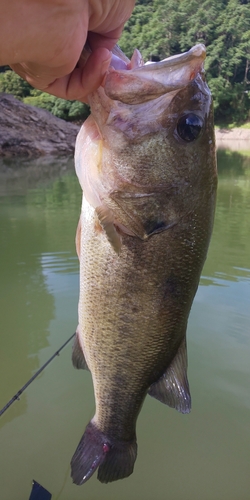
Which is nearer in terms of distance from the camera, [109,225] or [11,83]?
[109,225]

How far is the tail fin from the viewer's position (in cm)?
195

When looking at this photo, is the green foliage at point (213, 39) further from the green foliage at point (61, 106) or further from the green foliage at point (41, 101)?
the green foliage at point (41, 101)

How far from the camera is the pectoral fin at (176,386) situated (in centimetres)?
187

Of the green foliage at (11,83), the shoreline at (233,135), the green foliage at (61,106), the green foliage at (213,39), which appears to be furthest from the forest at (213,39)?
the green foliage at (11,83)

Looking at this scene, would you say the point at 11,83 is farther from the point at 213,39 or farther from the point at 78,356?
the point at 78,356

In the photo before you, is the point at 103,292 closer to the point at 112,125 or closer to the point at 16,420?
the point at 112,125

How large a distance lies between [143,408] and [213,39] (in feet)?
207

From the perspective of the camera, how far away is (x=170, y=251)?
5.33 ft

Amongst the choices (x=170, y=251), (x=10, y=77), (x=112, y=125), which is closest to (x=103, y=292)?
(x=170, y=251)

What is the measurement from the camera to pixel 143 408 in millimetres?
3320

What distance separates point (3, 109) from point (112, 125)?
2576 cm

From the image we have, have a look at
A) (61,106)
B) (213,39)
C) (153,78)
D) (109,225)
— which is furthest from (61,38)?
(213,39)

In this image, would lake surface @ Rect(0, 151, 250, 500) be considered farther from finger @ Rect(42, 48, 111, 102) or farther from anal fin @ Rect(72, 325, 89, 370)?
finger @ Rect(42, 48, 111, 102)

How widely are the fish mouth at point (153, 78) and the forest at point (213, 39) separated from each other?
48361 millimetres
